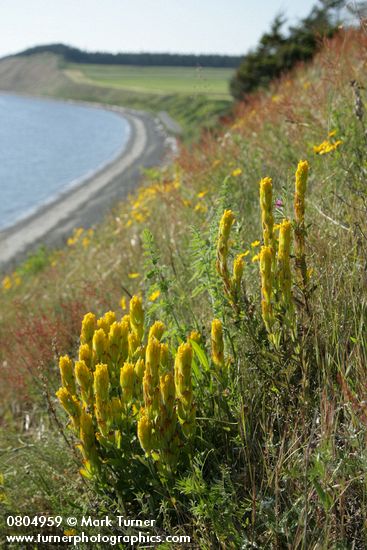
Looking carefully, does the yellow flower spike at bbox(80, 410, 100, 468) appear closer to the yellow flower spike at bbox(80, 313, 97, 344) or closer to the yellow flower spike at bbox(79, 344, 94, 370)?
the yellow flower spike at bbox(79, 344, 94, 370)

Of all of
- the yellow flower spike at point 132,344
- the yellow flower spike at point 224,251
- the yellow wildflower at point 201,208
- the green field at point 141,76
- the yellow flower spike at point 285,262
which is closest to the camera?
the yellow flower spike at point 285,262

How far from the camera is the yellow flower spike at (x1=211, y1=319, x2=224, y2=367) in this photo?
222cm

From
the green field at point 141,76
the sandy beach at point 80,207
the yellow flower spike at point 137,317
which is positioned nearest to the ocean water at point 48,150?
the sandy beach at point 80,207

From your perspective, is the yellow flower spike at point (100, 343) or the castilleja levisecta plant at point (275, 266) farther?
the yellow flower spike at point (100, 343)

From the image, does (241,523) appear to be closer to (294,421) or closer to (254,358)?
(294,421)

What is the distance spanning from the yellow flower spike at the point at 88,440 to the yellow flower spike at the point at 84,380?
0.08 meters

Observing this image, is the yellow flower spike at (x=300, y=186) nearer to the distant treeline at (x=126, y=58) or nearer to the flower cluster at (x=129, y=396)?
the flower cluster at (x=129, y=396)

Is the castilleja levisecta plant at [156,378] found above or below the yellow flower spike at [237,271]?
below

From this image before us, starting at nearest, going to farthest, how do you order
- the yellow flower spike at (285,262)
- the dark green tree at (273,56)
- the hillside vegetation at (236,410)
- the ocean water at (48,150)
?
1. the hillside vegetation at (236,410)
2. the yellow flower spike at (285,262)
3. the dark green tree at (273,56)
4. the ocean water at (48,150)

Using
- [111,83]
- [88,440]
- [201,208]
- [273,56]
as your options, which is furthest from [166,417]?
[111,83]

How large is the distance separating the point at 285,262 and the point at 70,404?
91cm

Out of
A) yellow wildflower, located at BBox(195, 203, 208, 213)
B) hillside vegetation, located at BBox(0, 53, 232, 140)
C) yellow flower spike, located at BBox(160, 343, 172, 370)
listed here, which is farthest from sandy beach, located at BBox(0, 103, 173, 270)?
hillside vegetation, located at BBox(0, 53, 232, 140)

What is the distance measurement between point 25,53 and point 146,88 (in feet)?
239

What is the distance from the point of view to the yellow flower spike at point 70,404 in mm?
2219
